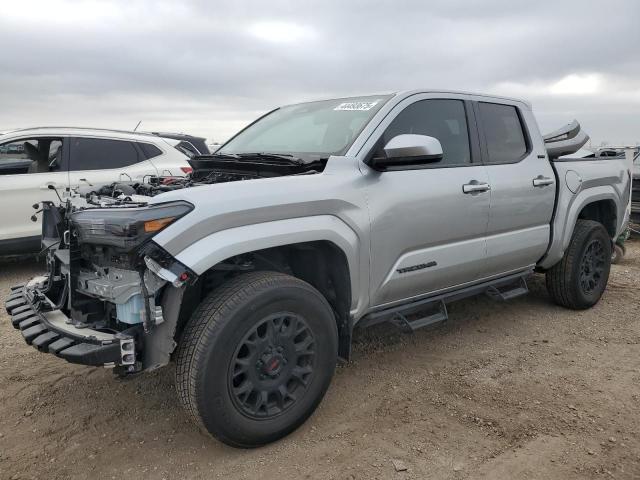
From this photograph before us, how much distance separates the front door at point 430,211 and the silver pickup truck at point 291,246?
0.04 ft

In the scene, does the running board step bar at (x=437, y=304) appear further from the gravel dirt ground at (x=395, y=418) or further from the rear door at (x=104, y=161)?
the rear door at (x=104, y=161)

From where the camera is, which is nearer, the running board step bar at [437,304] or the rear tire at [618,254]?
the running board step bar at [437,304]

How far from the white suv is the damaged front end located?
3529 millimetres

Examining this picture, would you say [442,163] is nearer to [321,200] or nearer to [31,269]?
[321,200]

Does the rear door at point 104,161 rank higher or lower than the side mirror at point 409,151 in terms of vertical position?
lower

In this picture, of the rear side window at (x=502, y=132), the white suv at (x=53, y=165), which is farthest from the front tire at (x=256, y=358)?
the white suv at (x=53, y=165)

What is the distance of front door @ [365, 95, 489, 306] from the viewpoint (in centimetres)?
326

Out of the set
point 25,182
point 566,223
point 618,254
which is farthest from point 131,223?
point 618,254

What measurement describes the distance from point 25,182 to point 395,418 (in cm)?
542

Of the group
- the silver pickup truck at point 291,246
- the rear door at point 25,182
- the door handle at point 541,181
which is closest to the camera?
the silver pickup truck at point 291,246

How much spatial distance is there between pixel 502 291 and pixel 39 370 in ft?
12.2

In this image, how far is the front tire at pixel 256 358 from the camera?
99.9 inches

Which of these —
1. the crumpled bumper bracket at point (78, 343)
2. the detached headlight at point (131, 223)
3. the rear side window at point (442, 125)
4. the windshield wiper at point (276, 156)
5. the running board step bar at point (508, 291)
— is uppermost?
the rear side window at point (442, 125)

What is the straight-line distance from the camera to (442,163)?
3.73 m
